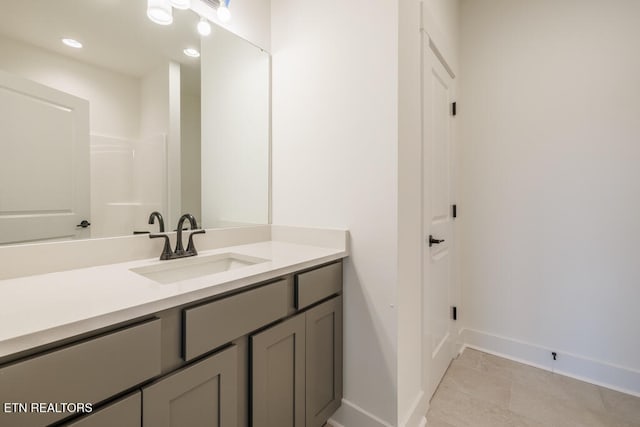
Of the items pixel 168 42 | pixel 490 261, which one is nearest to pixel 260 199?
pixel 168 42

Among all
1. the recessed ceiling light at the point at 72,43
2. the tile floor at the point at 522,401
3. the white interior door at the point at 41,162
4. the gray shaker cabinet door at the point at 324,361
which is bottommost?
the tile floor at the point at 522,401

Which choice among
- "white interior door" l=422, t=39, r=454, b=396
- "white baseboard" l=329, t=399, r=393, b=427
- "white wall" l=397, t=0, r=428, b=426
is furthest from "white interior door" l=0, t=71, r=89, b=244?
"white interior door" l=422, t=39, r=454, b=396

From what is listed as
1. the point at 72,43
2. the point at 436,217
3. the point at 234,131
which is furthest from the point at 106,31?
the point at 436,217

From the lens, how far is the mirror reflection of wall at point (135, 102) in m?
0.99

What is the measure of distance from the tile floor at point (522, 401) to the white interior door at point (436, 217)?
118mm

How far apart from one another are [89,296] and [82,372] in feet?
0.72

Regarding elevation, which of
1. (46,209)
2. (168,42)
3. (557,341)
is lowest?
(557,341)

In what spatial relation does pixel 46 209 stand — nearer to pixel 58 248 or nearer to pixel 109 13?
pixel 58 248

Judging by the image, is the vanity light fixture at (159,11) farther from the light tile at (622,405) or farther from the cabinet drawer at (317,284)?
the light tile at (622,405)

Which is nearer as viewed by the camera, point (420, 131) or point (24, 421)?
point (24, 421)

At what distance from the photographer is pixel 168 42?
4.42 ft

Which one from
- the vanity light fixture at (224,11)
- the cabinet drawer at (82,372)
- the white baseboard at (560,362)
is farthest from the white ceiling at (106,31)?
the white baseboard at (560,362)

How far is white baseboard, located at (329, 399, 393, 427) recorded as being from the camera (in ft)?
4.23

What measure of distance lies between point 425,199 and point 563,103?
128 centimetres
